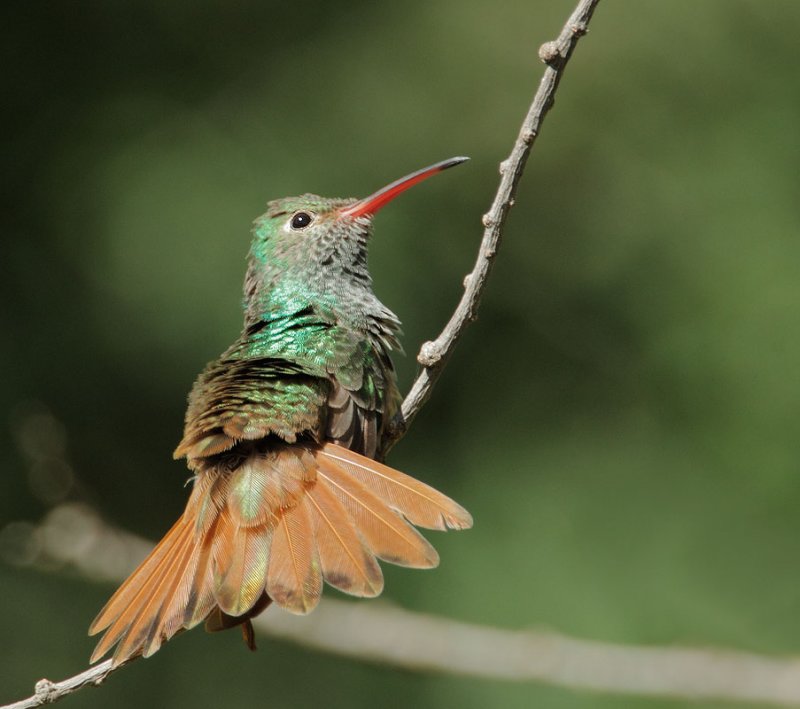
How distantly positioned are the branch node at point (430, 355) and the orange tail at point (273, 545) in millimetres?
323

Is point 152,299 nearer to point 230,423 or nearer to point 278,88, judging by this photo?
point 278,88

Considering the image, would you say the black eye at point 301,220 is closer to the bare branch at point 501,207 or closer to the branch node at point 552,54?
the bare branch at point 501,207

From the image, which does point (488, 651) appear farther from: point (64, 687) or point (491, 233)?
point (64, 687)

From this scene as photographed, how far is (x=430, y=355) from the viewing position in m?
3.17

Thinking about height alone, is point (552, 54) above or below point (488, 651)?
above

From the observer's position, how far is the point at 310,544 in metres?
2.84

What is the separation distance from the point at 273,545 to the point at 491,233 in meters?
0.92

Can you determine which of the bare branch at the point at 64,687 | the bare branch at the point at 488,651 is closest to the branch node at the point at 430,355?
the bare branch at the point at 64,687

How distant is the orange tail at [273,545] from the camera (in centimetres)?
277

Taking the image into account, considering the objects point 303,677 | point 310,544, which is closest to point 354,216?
point 310,544

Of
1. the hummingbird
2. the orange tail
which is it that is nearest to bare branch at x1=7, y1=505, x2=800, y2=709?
the hummingbird

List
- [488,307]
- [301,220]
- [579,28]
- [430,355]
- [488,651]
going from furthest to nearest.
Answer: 1. [488,307]
2. [488,651]
3. [301,220]
4. [430,355]
5. [579,28]

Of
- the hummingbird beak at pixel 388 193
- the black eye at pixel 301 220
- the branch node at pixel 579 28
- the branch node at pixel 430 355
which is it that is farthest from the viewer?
the black eye at pixel 301 220

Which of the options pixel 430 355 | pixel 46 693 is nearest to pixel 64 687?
pixel 46 693
